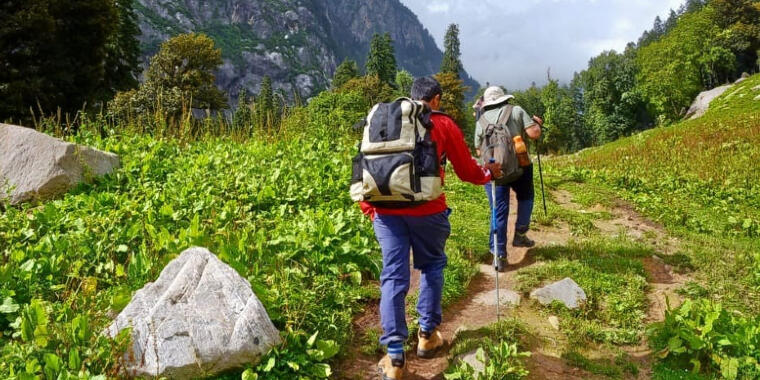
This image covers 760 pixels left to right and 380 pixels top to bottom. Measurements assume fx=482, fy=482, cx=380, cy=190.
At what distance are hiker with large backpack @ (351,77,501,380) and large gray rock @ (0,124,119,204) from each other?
6.19 meters

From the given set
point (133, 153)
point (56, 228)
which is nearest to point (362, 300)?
point (56, 228)

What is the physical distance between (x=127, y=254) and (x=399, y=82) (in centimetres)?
5863

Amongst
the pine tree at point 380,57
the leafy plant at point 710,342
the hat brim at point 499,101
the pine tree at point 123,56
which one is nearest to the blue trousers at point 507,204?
the hat brim at point 499,101

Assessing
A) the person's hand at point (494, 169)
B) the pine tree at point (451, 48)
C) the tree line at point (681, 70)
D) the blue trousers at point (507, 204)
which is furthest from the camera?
the pine tree at point (451, 48)

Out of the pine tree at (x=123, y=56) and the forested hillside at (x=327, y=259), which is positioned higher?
the pine tree at (x=123, y=56)

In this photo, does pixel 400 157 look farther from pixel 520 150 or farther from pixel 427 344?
pixel 520 150

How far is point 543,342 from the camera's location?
15.5 feet

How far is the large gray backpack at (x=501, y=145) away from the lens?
6035 millimetres

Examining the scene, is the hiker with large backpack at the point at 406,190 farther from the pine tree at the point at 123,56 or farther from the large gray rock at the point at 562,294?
the pine tree at the point at 123,56

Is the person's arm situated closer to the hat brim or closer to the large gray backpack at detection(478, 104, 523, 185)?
the large gray backpack at detection(478, 104, 523, 185)

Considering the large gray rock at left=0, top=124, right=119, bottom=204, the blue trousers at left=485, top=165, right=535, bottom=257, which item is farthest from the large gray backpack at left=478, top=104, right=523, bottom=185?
the large gray rock at left=0, top=124, right=119, bottom=204

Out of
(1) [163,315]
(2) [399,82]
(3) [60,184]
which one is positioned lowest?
(1) [163,315]

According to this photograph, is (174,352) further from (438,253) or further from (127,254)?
(127,254)

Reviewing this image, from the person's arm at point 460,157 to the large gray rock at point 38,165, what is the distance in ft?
21.9
